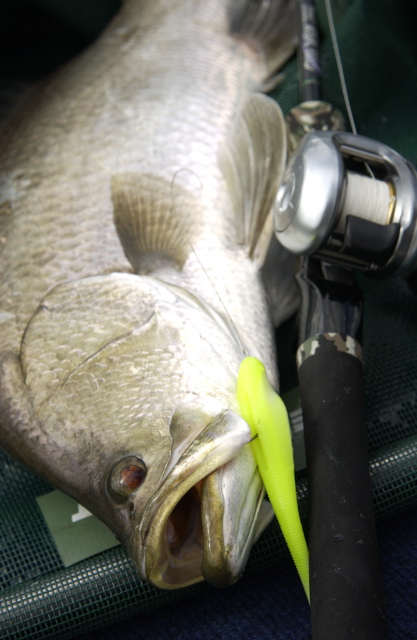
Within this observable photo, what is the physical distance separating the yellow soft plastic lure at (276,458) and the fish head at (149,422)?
0.10 ft

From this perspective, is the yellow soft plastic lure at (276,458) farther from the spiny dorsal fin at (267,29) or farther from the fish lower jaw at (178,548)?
the spiny dorsal fin at (267,29)

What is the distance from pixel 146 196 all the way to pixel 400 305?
0.66 m

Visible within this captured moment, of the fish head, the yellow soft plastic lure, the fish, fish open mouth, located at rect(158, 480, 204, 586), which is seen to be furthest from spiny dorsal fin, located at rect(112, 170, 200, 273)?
fish open mouth, located at rect(158, 480, 204, 586)

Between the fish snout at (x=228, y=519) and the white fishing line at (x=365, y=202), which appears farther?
the white fishing line at (x=365, y=202)

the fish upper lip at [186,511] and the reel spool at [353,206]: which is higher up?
the reel spool at [353,206]

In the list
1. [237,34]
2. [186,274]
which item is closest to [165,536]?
[186,274]

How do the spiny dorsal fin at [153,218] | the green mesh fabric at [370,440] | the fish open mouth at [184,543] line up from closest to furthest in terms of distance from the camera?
1. the fish open mouth at [184,543]
2. the green mesh fabric at [370,440]
3. the spiny dorsal fin at [153,218]

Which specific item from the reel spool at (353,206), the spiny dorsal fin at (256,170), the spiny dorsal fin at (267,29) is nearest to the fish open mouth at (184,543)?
the reel spool at (353,206)

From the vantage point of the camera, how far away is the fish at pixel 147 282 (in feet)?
3.86

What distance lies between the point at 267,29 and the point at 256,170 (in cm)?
71

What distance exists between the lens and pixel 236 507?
1.13m

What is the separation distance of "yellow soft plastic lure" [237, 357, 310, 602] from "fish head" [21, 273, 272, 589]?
0.03 m

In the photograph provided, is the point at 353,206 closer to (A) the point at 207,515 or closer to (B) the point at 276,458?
(B) the point at 276,458

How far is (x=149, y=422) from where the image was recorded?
4.12ft
